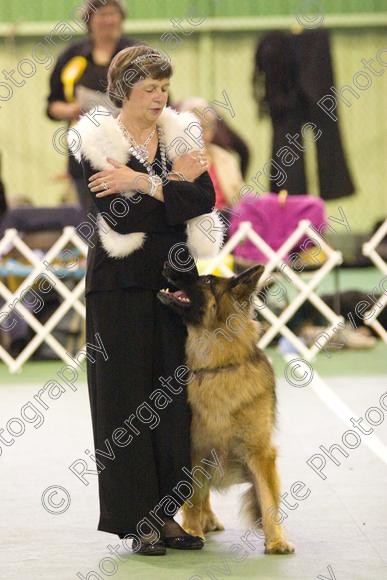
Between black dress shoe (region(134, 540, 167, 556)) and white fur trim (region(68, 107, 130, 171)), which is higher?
white fur trim (region(68, 107, 130, 171))

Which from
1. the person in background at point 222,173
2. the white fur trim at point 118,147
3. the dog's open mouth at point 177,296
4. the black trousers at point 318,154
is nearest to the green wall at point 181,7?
the black trousers at point 318,154

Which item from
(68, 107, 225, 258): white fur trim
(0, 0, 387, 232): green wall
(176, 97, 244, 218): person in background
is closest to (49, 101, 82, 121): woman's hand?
(176, 97, 244, 218): person in background

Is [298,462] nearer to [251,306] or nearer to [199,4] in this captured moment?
[251,306]

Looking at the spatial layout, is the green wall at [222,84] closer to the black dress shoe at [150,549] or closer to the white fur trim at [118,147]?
the white fur trim at [118,147]

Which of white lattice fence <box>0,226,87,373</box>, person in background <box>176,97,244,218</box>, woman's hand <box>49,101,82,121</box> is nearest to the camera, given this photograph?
woman's hand <box>49,101,82,121</box>

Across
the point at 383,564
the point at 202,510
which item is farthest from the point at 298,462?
the point at 383,564

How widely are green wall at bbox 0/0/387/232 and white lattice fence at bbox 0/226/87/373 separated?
18.6ft

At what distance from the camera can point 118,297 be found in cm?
335

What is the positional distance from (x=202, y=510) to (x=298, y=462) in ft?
3.54

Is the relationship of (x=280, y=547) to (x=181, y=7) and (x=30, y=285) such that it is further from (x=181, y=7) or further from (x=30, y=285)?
(x=181, y=7)

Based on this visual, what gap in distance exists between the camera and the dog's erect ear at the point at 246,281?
3408mm

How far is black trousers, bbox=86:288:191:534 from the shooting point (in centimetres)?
335

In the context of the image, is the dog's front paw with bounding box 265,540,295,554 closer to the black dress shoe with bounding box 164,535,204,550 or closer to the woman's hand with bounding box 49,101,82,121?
the black dress shoe with bounding box 164,535,204,550

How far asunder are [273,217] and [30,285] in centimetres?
172
